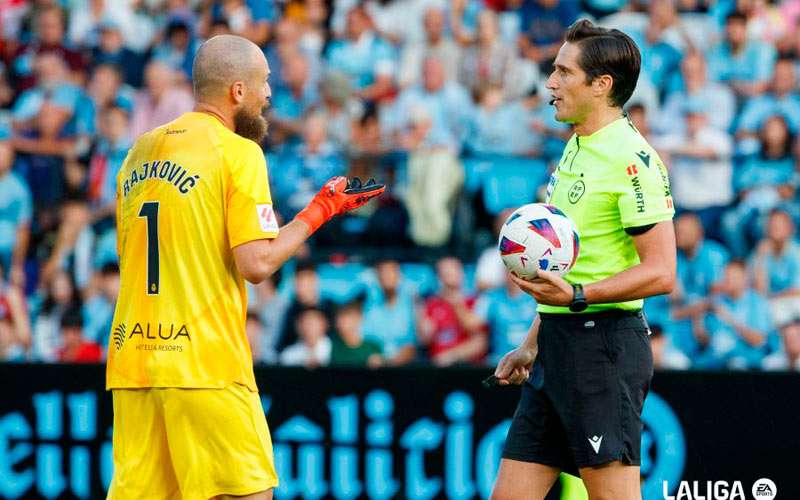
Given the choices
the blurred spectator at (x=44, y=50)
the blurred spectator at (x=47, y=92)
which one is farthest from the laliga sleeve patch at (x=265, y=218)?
the blurred spectator at (x=44, y=50)

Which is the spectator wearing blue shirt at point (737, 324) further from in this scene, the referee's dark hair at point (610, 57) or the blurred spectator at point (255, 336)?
the referee's dark hair at point (610, 57)

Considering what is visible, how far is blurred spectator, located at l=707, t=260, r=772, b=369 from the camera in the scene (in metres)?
10.4

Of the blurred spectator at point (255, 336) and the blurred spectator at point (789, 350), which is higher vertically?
the blurred spectator at point (255, 336)

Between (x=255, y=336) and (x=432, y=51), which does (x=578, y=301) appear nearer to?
(x=255, y=336)

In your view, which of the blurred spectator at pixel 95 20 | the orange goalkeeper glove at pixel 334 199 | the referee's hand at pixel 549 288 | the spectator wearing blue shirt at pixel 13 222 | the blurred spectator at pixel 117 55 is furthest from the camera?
the blurred spectator at pixel 95 20

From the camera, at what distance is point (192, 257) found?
16.4ft

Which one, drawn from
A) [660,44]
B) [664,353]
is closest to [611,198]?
[664,353]

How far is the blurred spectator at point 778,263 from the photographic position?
1058 centimetres

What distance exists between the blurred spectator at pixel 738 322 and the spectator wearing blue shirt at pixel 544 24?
292 centimetres

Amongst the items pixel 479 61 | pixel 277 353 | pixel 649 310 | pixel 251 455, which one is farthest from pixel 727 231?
pixel 251 455

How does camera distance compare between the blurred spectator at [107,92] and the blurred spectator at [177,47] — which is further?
the blurred spectator at [177,47]

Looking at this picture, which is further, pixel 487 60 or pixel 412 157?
pixel 487 60

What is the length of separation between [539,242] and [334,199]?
0.85 metres

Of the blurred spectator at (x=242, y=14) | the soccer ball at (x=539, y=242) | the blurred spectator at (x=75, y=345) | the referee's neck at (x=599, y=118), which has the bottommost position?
the blurred spectator at (x=75, y=345)
